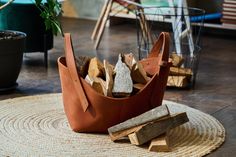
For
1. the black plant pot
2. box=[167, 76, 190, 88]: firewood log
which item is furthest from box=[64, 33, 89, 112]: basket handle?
box=[167, 76, 190, 88]: firewood log

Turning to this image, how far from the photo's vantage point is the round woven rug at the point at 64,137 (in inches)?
74.5

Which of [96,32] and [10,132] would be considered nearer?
[10,132]

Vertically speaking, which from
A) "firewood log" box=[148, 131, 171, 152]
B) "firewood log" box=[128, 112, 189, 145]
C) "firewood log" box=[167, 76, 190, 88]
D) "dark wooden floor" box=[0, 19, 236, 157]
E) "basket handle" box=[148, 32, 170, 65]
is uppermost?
"basket handle" box=[148, 32, 170, 65]

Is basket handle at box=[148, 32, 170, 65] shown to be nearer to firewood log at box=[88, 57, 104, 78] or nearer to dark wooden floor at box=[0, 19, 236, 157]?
firewood log at box=[88, 57, 104, 78]

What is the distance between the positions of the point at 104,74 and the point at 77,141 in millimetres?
357

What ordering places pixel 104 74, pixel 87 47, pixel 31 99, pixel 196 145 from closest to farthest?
pixel 196 145 < pixel 104 74 < pixel 31 99 < pixel 87 47

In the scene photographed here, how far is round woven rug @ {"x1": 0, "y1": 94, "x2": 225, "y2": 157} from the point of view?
6.21 feet

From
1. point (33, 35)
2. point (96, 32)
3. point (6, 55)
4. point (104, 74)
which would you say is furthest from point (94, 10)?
point (104, 74)

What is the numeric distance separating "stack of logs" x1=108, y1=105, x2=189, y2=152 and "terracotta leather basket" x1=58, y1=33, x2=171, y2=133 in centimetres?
6

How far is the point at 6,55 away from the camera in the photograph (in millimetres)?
2666

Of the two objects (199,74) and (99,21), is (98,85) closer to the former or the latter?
(199,74)

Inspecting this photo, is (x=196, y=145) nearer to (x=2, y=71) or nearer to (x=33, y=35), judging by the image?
(x=2, y=71)

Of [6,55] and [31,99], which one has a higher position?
[6,55]

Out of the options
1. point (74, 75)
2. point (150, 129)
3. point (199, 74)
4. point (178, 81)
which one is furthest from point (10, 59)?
point (199, 74)
